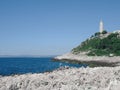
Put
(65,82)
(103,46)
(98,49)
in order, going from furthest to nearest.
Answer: (103,46) < (98,49) < (65,82)

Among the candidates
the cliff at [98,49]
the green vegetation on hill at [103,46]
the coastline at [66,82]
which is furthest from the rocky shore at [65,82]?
the green vegetation on hill at [103,46]

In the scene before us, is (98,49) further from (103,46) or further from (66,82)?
(66,82)

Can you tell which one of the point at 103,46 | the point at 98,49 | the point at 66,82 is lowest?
the point at 66,82

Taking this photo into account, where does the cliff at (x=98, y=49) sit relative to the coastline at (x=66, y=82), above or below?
above

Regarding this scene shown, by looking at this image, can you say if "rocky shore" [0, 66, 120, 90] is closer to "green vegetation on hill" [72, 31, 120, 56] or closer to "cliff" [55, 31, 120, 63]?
"cliff" [55, 31, 120, 63]

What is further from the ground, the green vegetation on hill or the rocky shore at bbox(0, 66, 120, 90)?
the green vegetation on hill

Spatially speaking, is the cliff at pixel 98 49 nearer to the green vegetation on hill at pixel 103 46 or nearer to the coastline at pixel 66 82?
the green vegetation on hill at pixel 103 46

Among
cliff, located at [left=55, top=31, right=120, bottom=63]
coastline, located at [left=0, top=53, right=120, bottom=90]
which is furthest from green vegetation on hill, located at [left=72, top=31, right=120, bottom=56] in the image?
coastline, located at [left=0, top=53, right=120, bottom=90]

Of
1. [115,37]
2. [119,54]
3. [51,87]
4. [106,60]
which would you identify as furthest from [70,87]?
[115,37]

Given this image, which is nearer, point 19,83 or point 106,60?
point 19,83

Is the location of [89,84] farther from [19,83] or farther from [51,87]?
[19,83]

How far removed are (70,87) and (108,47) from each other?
357 feet

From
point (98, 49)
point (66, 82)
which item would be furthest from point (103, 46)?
point (66, 82)

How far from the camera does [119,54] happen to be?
110 meters
